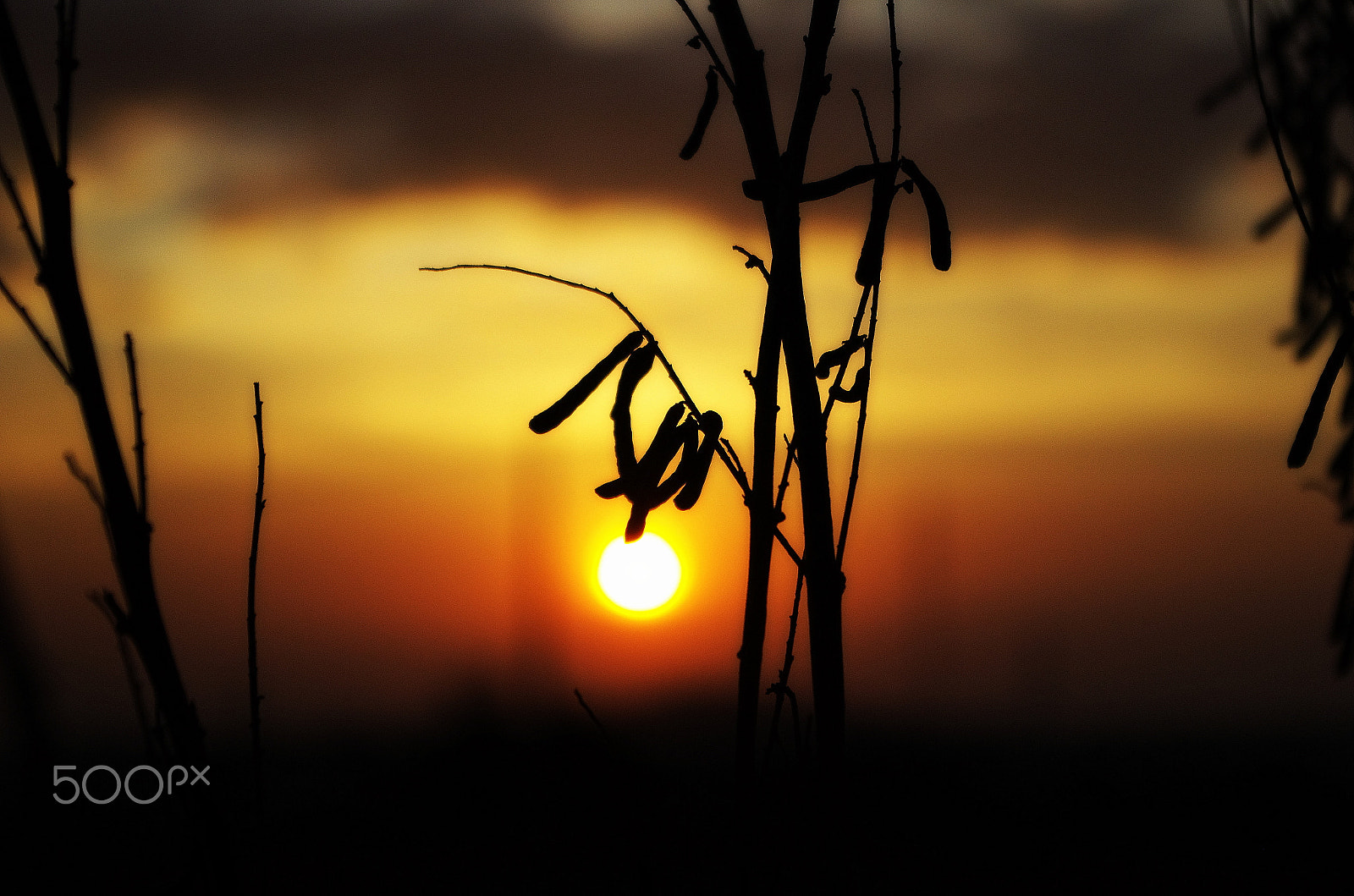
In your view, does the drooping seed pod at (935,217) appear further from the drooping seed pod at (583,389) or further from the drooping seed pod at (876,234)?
the drooping seed pod at (583,389)

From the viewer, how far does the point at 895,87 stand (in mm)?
1355

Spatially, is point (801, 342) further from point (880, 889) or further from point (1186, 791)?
point (1186, 791)

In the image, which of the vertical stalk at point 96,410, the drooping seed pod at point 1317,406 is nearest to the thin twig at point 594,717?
the vertical stalk at point 96,410

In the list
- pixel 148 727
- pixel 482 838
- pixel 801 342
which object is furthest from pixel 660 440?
pixel 482 838

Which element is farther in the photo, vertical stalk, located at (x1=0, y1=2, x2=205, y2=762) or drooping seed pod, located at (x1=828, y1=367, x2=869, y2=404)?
drooping seed pod, located at (x1=828, y1=367, x2=869, y2=404)

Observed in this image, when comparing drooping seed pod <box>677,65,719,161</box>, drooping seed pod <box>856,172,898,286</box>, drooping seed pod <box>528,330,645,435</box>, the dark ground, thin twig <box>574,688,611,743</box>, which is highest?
drooping seed pod <box>677,65,719,161</box>

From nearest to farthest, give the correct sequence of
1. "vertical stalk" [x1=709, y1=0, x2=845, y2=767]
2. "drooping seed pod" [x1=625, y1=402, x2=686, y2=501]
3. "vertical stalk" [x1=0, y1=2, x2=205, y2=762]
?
"vertical stalk" [x1=0, y1=2, x2=205, y2=762] < "vertical stalk" [x1=709, y1=0, x2=845, y2=767] < "drooping seed pod" [x1=625, y1=402, x2=686, y2=501]

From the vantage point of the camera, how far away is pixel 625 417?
4.13 ft

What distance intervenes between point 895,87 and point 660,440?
1.95 feet

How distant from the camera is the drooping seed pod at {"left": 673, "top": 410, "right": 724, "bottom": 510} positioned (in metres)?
1.27

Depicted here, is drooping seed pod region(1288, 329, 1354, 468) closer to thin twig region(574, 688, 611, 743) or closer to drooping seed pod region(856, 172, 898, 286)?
drooping seed pod region(856, 172, 898, 286)

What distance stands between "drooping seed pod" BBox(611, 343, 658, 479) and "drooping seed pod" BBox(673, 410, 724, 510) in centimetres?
8

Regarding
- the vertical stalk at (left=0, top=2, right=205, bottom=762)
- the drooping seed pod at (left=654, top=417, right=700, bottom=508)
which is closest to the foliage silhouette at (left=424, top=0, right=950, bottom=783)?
the drooping seed pod at (left=654, top=417, right=700, bottom=508)

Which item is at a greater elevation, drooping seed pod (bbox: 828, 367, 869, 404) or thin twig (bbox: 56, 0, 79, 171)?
thin twig (bbox: 56, 0, 79, 171)
